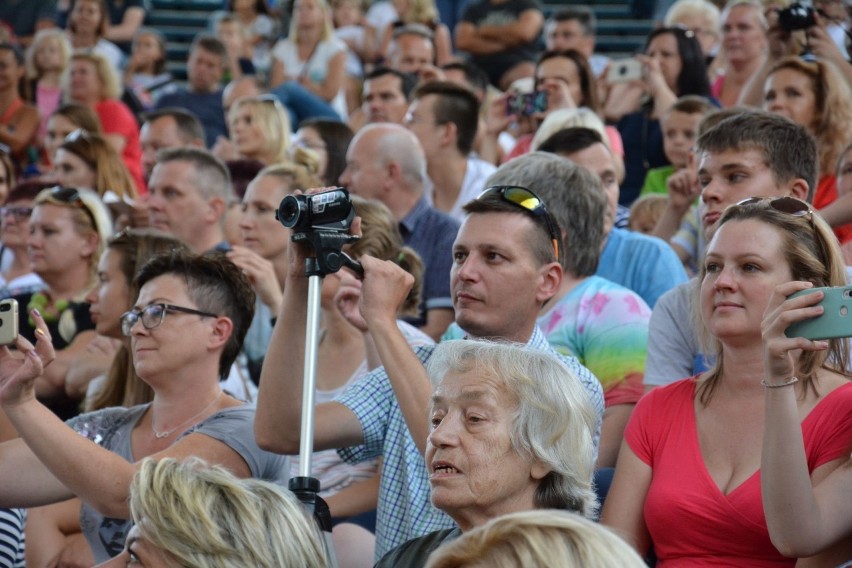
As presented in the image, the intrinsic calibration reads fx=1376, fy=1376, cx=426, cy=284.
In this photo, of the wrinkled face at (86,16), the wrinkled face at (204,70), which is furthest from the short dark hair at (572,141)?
the wrinkled face at (86,16)

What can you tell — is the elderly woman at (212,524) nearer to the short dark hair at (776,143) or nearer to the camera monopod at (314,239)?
the camera monopod at (314,239)

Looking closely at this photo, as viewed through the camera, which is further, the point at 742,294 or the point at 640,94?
the point at 640,94

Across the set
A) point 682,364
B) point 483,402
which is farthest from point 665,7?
point 483,402

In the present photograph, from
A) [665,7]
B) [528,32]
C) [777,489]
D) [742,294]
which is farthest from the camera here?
[665,7]

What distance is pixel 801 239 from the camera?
3.15 m

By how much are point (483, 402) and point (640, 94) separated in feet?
17.1

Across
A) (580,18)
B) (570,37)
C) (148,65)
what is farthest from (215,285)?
(148,65)

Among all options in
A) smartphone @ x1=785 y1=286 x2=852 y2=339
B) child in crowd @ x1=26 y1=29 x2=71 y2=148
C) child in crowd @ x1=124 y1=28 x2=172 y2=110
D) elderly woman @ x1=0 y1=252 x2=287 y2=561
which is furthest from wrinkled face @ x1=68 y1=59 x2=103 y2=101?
smartphone @ x1=785 y1=286 x2=852 y2=339

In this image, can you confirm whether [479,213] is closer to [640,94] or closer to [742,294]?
[742,294]

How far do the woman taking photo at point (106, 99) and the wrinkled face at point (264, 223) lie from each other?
12.1 ft

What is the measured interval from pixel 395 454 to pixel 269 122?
484 cm

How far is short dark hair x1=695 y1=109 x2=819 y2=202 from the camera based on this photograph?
402 centimetres

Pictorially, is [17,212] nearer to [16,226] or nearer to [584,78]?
[16,226]

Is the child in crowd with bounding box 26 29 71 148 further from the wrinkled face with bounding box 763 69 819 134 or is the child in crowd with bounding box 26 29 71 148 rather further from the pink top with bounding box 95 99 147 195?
the wrinkled face with bounding box 763 69 819 134
